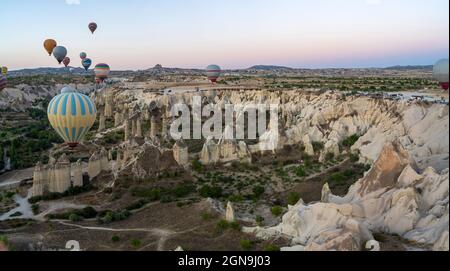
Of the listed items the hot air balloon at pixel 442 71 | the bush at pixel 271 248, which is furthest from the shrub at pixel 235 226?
the hot air balloon at pixel 442 71

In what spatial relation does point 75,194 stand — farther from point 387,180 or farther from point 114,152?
point 387,180

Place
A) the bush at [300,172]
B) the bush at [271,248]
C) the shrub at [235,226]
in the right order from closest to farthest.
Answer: the bush at [271,248], the shrub at [235,226], the bush at [300,172]

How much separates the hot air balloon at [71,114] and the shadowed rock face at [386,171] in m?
15.9

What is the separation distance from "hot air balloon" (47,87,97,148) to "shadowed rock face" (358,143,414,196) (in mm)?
15926

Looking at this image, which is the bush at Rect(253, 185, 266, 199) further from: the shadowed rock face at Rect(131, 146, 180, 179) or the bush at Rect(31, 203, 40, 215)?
the bush at Rect(31, 203, 40, 215)

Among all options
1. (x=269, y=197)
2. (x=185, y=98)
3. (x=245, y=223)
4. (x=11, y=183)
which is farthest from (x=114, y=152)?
(x=185, y=98)

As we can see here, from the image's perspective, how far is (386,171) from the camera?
19.0 metres

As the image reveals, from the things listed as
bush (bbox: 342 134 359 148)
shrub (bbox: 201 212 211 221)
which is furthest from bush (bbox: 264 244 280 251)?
bush (bbox: 342 134 359 148)

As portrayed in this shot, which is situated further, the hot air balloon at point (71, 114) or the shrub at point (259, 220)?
the hot air balloon at point (71, 114)

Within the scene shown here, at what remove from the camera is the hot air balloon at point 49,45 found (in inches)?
1847

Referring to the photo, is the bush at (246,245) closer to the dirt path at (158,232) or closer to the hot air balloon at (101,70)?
the dirt path at (158,232)

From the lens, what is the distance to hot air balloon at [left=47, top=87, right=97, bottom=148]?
24578 millimetres

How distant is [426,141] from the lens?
24.7 meters
